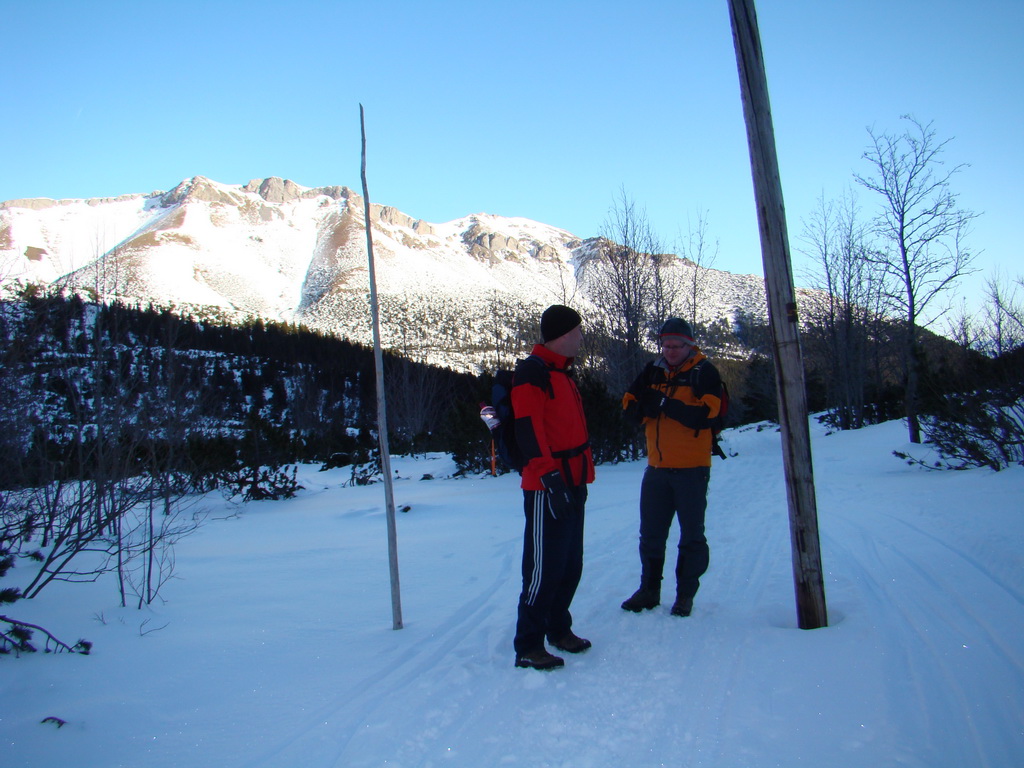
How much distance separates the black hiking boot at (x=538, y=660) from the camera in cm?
291

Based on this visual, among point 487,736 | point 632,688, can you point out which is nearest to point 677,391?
point 632,688

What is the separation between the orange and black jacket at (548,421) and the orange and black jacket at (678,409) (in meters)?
0.64

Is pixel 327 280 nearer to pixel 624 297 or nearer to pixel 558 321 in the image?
pixel 624 297

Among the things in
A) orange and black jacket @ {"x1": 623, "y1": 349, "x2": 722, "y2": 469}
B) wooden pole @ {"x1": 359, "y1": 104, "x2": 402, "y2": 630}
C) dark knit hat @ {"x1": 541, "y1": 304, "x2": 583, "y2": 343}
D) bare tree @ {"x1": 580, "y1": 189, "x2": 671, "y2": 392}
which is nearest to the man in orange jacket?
orange and black jacket @ {"x1": 623, "y1": 349, "x2": 722, "y2": 469}

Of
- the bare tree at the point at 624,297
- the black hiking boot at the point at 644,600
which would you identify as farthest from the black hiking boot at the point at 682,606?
the bare tree at the point at 624,297

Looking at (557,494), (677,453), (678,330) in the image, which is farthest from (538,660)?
(678,330)

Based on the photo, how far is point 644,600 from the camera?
3727 millimetres

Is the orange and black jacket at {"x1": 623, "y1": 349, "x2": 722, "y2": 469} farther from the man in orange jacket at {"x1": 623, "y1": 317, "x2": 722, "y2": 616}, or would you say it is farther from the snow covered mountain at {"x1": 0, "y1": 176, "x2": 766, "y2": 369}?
the snow covered mountain at {"x1": 0, "y1": 176, "x2": 766, "y2": 369}

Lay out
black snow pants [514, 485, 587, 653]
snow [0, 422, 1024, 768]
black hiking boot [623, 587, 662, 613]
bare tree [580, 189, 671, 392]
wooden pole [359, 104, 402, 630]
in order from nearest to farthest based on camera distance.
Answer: snow [0, 422, 1024, 768] → black snow pants [514, 485, 587, 653] → wooden pole [359, 104, 402, 630] → black hiking boot [623, 587, 662, 613] → bare tree [580, 189, 671, 392]

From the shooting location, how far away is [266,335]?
72.8m

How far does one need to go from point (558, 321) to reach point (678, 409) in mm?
1023

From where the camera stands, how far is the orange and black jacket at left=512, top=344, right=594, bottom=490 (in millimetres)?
2938

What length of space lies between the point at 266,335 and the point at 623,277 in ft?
208

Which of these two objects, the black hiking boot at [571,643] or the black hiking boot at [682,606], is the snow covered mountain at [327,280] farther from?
the black hiking boot at [571,643]
